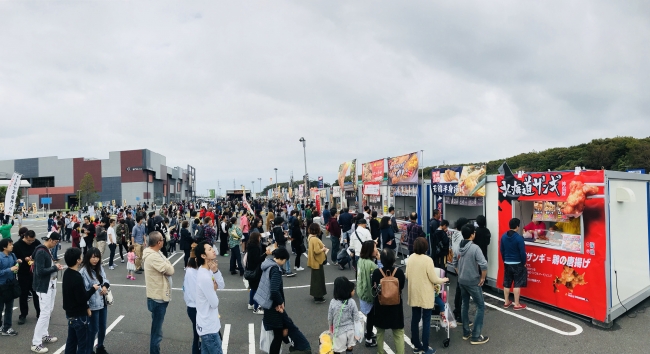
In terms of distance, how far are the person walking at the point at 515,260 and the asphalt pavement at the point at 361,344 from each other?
459 millimetres

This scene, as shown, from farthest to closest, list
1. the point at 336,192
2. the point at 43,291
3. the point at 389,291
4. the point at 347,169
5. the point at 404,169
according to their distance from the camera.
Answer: the point at 336,192, the point at 347,169, the point at 404,169, the point at 43,291, the point at 389,291

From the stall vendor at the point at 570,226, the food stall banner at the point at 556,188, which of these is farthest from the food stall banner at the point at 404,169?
the stall vendor at the point at 570,226

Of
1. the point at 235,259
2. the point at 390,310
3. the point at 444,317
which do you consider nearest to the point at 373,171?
the point at 235,259

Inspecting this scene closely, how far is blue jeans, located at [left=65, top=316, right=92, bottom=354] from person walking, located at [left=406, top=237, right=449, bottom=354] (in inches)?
162

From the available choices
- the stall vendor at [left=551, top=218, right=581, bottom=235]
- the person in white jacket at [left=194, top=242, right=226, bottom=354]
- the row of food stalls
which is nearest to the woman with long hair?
the person in white jacket at [left=194, top=242, right=226, bottom=354]

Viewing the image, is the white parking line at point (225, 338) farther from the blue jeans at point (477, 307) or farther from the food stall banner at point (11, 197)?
the food stall banner at point (11, 197)

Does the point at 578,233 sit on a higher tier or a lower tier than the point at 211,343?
higher

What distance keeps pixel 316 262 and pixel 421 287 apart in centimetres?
315

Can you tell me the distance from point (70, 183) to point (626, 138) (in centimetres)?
8273

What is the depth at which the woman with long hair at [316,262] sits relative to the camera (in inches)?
309

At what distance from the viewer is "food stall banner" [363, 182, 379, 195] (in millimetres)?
16188

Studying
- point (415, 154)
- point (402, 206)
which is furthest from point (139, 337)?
point (402, 206)

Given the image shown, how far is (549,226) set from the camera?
776cm

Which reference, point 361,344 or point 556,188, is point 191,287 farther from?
point 556,188
